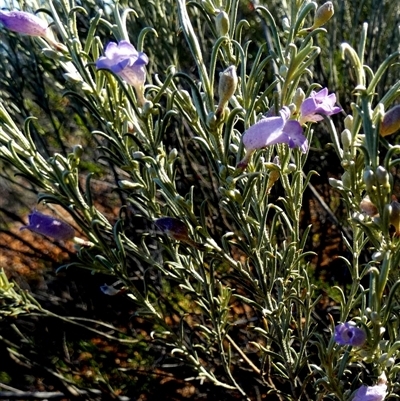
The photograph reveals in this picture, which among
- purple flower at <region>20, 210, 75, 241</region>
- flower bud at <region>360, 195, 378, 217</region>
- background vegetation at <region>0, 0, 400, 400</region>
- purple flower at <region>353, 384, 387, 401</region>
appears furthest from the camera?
background vegetation at <region>0, 0, 400, 400</region>

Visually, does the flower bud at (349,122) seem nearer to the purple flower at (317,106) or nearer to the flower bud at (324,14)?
the purple flower at (317,106)

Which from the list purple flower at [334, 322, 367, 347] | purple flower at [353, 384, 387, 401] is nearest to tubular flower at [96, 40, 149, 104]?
purple flower at [334, 322, 367, 347]

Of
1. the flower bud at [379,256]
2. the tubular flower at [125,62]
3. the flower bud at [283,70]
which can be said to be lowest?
the flower bud at [379,256]

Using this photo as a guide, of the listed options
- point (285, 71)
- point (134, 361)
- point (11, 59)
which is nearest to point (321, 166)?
point (134, 361)

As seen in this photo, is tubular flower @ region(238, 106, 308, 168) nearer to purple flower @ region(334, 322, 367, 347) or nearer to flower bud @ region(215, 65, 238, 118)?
flower bud @ region(215, 65, 238, 118)

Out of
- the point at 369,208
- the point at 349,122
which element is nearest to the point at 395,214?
the point at 369,208

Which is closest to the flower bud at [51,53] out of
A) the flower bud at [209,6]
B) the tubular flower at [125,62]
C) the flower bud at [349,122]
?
the tubular flower at [125,62]

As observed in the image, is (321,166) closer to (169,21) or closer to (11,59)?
(169,21)

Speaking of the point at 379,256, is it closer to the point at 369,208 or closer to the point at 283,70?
the point at 369,208
